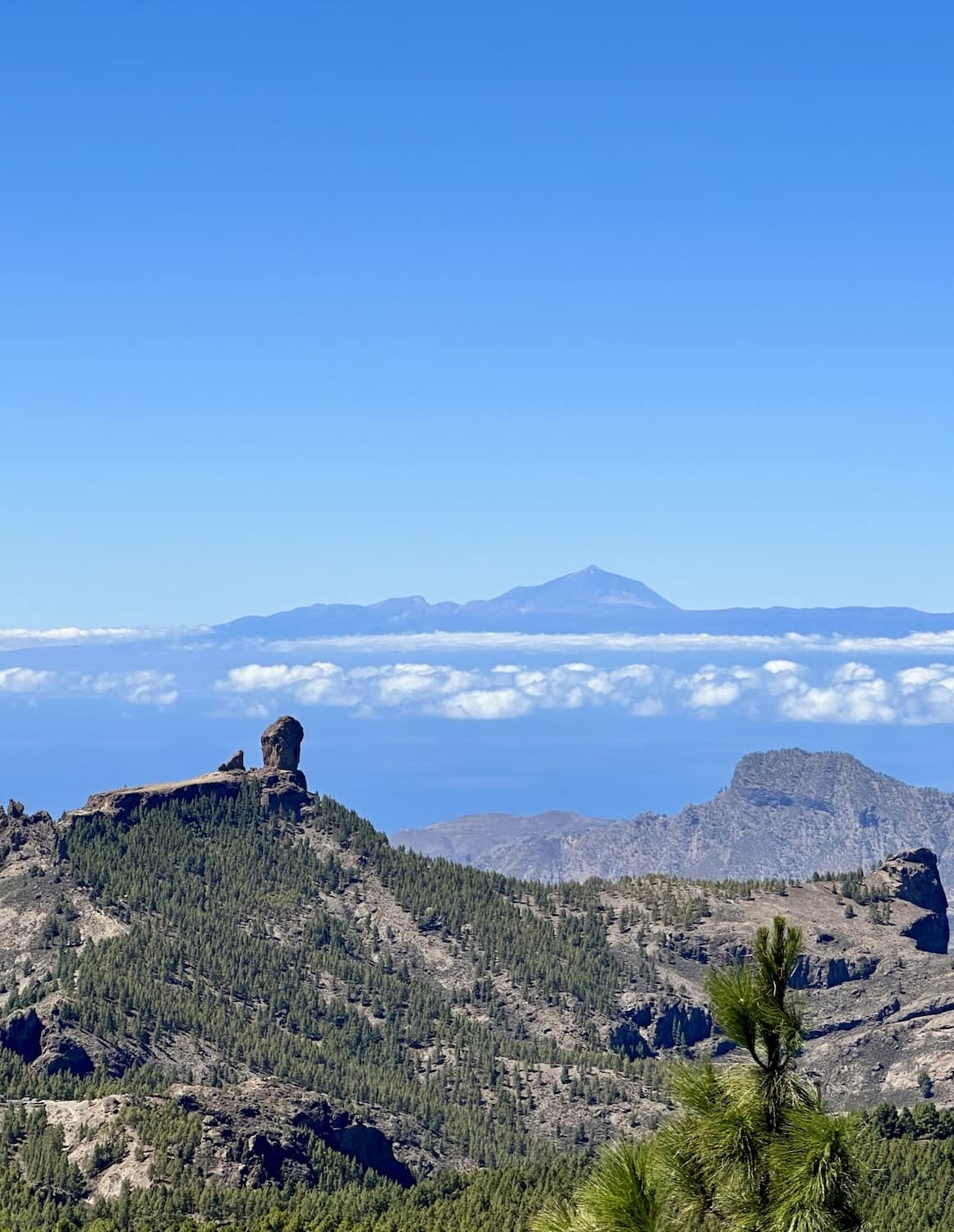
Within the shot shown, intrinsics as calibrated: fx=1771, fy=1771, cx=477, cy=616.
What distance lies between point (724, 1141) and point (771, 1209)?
205cm

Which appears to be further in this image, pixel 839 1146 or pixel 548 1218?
pixel 548 1218

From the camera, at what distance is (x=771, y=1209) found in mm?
42781

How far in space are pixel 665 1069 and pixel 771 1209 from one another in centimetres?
552

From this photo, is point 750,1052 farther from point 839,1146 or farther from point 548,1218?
point 548,1218

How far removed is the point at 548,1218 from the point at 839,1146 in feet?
26.0

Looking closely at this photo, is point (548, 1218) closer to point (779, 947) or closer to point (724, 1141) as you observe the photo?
point (724, 1141)

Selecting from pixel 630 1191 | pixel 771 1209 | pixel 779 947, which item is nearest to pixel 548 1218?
pixel 630 1191

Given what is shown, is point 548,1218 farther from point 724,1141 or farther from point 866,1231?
point 866,1231

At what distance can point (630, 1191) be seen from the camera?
Result: 143 ft

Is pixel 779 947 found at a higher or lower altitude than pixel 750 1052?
higher

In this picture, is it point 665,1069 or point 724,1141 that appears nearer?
point 724,1141

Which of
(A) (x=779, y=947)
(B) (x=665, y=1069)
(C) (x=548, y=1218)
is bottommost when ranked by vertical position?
(C) (x=548, y=1218)

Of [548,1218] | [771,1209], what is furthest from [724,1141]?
[548,1218]

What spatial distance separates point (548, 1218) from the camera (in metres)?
45.0
